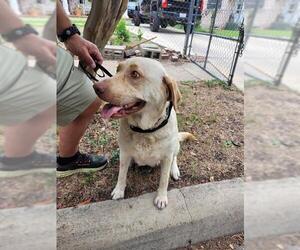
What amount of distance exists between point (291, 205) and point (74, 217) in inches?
48.9

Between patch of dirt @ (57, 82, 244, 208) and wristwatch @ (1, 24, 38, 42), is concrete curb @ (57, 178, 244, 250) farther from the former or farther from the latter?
wristwatch @ (1, 24, 38, 42)

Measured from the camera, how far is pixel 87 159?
2303mm

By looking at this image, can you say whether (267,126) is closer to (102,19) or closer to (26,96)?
(26,96)

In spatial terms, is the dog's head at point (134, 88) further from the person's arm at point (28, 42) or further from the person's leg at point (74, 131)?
the person's arm at point (28, 42)

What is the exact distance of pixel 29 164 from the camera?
710mm

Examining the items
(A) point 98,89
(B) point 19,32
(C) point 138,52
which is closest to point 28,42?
(B) point 19,32

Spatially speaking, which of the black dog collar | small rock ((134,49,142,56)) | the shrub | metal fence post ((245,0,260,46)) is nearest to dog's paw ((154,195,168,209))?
the black dog collar

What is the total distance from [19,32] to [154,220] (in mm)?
1547

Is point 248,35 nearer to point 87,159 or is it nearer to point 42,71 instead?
point 42,71

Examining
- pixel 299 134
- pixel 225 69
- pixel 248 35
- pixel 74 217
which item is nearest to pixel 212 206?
pixel 74 217

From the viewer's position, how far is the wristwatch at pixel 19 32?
66cm

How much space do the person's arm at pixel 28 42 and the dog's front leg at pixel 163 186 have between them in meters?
1.39

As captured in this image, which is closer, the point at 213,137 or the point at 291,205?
the point at 291,205

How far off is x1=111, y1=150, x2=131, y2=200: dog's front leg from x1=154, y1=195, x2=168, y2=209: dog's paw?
0.23 metres
